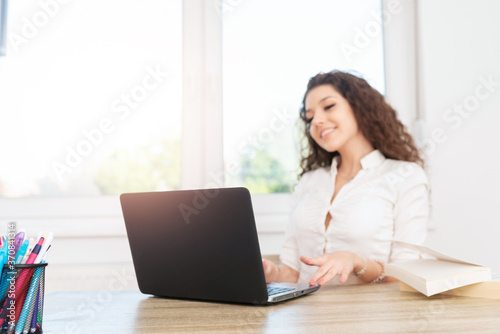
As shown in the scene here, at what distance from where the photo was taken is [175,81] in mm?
2211

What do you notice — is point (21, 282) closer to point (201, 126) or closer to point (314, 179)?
point (314, 179)

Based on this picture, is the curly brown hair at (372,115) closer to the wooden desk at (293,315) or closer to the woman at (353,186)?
the woman at (353,186)

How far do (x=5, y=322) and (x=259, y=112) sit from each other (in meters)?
1.69

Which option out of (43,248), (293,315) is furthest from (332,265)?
(43,248)

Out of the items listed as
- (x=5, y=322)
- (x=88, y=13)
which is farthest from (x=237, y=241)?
(x=88, y=13)

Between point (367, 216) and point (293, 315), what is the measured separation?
0.89 meters

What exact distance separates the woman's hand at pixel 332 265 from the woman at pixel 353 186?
1.02 feet

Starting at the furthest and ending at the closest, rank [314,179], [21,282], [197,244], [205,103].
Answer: [205,103] → [314,179] → [197,244] → [21,282]

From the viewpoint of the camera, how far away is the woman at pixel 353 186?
5.19ft

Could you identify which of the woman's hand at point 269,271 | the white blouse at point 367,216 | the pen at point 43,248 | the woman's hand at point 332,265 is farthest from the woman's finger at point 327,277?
the pen at point 43,248

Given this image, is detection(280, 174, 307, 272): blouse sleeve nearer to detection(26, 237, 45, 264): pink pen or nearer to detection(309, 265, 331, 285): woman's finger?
detection(309, 265, 331, 285): woman's finger

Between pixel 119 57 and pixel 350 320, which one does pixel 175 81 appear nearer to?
pixel 119 57

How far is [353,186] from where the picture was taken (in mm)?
1668

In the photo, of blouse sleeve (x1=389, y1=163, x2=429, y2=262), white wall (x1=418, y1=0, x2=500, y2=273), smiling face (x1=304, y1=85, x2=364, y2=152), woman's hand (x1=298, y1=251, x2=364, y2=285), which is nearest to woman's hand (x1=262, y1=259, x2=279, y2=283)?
woman's hand (x1=298, y1=251, x2=364, y2=285)
